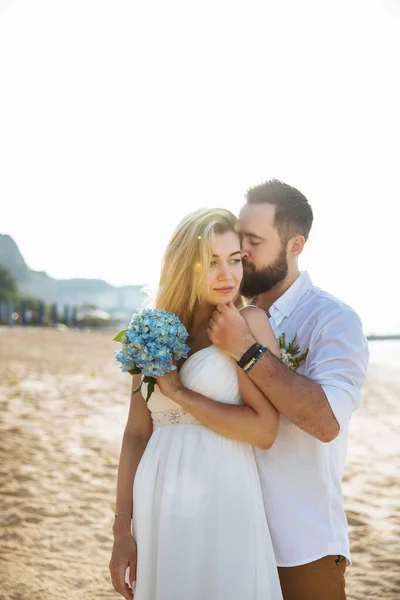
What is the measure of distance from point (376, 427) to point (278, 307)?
11.5 metres

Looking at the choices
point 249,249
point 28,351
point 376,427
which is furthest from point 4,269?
point 249,249

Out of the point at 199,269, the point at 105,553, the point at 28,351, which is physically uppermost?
the point at 199,269

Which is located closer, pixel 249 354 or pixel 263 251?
pixel 249 354

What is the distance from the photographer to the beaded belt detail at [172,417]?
9.38ft

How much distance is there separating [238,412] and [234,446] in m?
0.23

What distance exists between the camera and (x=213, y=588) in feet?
8.57

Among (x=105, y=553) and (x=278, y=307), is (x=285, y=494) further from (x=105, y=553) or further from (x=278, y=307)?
(x=105, y=553)

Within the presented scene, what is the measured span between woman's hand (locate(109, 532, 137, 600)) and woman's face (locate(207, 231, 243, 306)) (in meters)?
1.40

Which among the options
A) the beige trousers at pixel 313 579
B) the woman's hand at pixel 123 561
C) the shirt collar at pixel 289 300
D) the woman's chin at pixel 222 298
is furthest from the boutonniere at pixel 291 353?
the woman's hand at pixel 123 561

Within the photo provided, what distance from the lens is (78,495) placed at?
7.19 meters

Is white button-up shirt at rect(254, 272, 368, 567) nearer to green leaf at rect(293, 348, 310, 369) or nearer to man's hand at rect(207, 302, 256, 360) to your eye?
green leaf at rect(293, 348, 310, 369)

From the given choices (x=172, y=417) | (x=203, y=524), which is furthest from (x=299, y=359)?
(x=203, y=524)

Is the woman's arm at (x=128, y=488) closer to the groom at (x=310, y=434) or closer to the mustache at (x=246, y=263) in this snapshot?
the groom at (x=310, y=434)

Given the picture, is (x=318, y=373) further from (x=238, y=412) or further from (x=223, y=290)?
(x=223, y=290)
